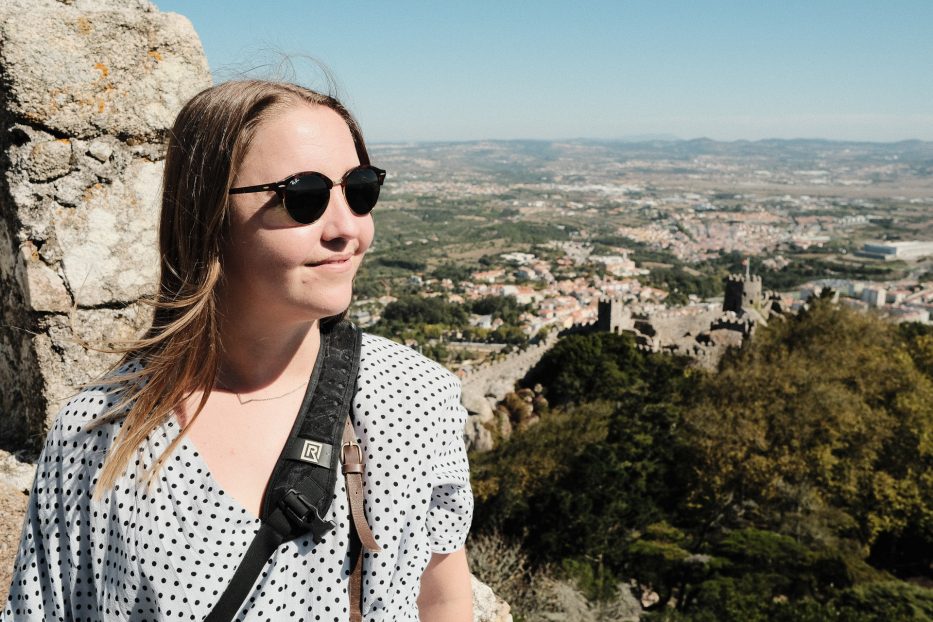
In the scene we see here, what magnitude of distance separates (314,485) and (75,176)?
1.39 m

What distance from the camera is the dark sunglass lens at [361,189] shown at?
3.71 feet

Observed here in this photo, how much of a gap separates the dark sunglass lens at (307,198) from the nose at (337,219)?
0.07 feet

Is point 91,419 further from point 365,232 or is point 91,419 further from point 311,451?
point 365,232

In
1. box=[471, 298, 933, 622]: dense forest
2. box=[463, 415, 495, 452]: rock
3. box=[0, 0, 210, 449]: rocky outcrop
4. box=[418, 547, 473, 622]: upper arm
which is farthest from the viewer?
box=[463, 415, 495, 452]: rock

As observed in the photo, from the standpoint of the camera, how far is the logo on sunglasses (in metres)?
1.09

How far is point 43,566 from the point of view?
1.10m

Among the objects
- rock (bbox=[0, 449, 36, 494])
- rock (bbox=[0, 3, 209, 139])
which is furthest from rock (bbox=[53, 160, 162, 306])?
rock (bbox=[0, 449, 36, 494])

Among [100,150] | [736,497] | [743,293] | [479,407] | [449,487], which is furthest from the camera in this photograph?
[743,293]

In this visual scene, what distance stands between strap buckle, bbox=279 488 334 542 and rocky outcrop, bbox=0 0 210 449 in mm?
1244

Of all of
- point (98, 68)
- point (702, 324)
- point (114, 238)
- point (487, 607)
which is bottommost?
point (702, 324)

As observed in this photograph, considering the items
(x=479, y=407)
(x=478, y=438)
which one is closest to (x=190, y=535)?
(x=478, y=438)

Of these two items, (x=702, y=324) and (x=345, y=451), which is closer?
(x=345, y=451)

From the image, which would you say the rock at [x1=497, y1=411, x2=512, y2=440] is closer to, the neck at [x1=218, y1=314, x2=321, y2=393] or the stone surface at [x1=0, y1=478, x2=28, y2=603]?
the stone surface at [x1=0, y1=478, x2=28, y2=603]

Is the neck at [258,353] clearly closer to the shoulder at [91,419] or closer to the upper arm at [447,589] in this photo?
the shoulder at [91,419]
